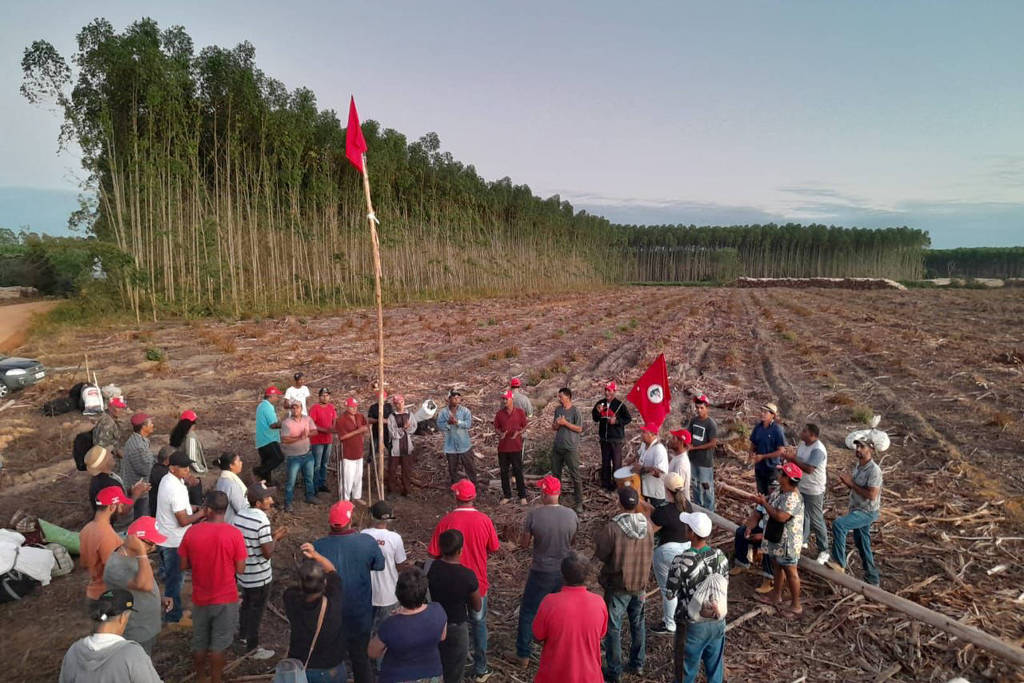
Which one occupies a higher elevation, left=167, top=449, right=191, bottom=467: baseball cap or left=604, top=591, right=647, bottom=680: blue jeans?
left=167, top=449, right=191, bottom=467: baseball cap

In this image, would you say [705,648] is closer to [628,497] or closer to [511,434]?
[628,497]

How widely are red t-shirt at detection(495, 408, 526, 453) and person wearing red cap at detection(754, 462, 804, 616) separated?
4291 millimetres

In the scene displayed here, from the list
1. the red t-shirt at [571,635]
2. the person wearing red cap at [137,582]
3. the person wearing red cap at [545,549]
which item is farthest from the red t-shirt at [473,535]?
the person wearing red cap at [137,582]

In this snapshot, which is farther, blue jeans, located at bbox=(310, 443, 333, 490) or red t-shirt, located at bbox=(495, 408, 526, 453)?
blue jeans, located at bbox=(310, 443, 333, 490)

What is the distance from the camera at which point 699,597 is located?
17.2ft

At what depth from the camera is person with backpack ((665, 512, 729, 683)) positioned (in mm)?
5250

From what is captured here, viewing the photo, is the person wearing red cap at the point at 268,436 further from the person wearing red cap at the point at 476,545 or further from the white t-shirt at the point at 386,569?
the person wearing red cap at the point at 476,545

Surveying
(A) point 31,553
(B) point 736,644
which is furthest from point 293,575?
(B) point 736,644

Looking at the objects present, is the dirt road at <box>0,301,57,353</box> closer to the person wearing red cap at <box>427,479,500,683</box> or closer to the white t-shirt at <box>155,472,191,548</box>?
the white t-shirt at <box>155,472,191,548</box>

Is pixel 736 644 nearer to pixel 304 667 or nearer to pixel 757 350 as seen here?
pixel 304 667

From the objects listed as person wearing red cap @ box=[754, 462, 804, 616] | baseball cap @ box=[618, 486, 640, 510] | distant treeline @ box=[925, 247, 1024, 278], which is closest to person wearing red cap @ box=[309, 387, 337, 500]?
baseball cap @ box=[618, 486, 640, 510]

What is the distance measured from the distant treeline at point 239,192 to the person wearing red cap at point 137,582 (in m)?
31.5

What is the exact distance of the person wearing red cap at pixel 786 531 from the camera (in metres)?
6.60

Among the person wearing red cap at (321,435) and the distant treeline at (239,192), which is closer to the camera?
the person wearing red cap at (321,435)
